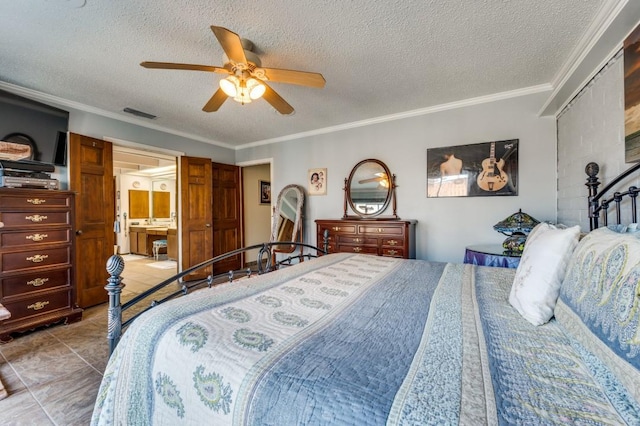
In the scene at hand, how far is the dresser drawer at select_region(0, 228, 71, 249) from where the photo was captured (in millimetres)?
2410

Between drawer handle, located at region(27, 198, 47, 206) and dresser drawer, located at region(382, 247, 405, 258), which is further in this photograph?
dresser drawer, located at region(382, 247, 405, 258)

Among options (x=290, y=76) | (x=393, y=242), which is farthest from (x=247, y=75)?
(x=393, y=242)

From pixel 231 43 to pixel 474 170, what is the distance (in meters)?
2.88

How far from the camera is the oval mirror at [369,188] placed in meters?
3.72

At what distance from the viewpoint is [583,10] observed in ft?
5.73

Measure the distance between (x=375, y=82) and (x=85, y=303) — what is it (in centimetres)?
414

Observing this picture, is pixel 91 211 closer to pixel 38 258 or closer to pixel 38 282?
pixel 38 258

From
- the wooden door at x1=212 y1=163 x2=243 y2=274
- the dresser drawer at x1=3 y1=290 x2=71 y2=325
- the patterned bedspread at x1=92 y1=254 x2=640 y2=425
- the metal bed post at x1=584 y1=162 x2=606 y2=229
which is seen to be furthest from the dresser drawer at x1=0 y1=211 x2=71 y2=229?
the metal bed post at x1=584 y1=162 x2=606 y2=229

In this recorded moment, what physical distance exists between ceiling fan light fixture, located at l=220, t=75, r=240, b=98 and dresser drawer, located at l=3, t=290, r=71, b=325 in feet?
8.68

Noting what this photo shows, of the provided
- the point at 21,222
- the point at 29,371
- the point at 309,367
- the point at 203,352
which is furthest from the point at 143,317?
the point at 21,222

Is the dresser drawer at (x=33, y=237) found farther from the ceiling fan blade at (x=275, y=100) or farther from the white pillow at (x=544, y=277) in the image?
the white pillow at (x=544, y=277)

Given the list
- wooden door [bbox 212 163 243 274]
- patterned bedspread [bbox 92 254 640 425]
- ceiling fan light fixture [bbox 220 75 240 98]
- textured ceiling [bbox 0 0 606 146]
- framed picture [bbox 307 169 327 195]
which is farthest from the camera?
wooden door [bbox 212 163 243 274]

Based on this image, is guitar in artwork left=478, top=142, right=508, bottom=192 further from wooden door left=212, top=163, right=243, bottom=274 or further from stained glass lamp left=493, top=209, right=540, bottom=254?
wooden door left=212, top=163, right=243, bottom=274

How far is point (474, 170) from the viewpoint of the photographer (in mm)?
3180
